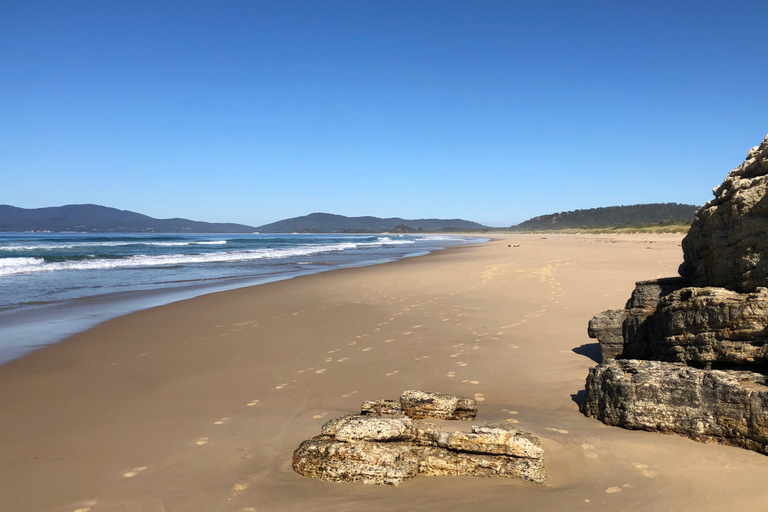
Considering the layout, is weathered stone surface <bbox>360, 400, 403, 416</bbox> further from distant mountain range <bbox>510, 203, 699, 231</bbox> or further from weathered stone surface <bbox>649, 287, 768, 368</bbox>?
distant mountain range <bbox>510, 203, 699, 231</bbox>

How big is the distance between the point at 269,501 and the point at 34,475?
215 cm

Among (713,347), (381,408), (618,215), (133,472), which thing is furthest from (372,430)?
(618,215)

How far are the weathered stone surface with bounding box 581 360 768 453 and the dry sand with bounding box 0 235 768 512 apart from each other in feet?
0.44

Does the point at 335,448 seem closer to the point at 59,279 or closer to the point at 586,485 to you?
the point at 586,485

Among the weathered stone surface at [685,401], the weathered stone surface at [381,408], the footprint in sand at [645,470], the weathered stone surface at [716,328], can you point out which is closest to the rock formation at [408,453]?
the weathered stone surface at [381,408]

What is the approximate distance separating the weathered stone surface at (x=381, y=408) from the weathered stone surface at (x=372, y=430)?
1.44 feet

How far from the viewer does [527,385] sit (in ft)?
17.6

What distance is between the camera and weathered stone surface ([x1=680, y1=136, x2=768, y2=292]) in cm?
424

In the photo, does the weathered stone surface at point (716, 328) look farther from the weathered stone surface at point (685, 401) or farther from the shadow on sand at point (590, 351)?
the shadow on sand at point (590, 351)

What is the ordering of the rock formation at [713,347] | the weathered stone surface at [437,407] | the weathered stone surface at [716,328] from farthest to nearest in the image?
the weathered stone surface at [437,407] → the weathered stone surface at [716,328] → the rock formation at [713,347]

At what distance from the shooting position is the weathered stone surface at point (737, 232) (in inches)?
167

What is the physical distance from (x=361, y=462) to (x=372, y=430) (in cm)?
24

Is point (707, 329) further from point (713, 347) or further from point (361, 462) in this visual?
point (361, 462)

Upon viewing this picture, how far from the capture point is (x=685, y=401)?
3.67m
